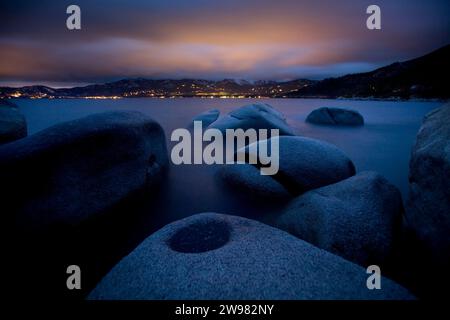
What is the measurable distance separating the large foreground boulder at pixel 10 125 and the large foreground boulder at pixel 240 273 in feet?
27.6

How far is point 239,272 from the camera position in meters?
2.35

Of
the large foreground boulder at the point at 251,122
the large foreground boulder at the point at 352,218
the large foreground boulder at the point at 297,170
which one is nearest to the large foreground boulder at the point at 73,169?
the large foreground boulder at the point at 297,170

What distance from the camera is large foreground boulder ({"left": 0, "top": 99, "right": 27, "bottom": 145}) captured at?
7.85 m

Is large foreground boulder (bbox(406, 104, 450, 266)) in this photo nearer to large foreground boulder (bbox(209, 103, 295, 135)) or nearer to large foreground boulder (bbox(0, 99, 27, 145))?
large foreground boulder (bbox(209, 103, 295, 135))

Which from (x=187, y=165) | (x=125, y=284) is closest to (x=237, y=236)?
(x=125, y=284)

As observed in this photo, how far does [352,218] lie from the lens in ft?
11.0

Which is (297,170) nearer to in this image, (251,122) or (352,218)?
(352,218)

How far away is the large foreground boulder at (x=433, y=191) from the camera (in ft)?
9.28

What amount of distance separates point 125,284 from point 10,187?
2.66 m

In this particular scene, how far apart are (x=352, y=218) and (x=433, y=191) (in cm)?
106

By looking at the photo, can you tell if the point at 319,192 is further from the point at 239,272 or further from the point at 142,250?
the point at 142,250

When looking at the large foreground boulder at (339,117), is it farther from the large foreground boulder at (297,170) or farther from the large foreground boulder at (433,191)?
the large foreground boulder at (433,191)

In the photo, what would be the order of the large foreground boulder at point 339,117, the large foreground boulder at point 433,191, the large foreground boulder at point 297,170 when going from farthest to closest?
the large foreground boulder at point 339,117 < the large foreground boulder at point 297,170 < the large foreground boulder at point 433,191

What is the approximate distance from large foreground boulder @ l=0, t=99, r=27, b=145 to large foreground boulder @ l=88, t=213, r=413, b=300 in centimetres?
842
